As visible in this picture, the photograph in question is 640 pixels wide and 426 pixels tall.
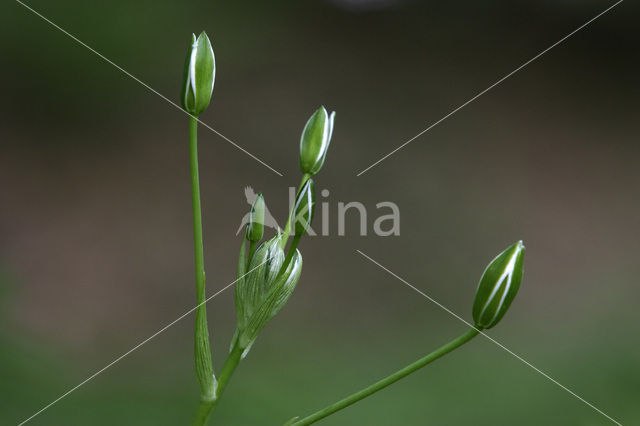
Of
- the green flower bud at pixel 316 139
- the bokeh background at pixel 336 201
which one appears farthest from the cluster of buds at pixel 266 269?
the bokeh background at pixel 336 201

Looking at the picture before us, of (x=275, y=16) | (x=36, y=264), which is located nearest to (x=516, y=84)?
(x=275, y=16)

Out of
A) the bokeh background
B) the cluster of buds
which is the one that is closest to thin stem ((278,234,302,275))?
the cluster of buds

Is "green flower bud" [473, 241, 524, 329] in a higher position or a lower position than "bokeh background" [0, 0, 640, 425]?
higher

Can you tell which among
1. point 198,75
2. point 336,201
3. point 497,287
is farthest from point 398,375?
point 336,201

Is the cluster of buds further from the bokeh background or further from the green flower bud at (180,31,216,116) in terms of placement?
the bokeh background

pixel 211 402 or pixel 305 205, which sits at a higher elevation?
pixel 305 205

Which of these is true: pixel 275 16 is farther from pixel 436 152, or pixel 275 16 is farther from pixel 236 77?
pixel 436 152

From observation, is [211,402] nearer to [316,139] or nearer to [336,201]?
[316,139]
